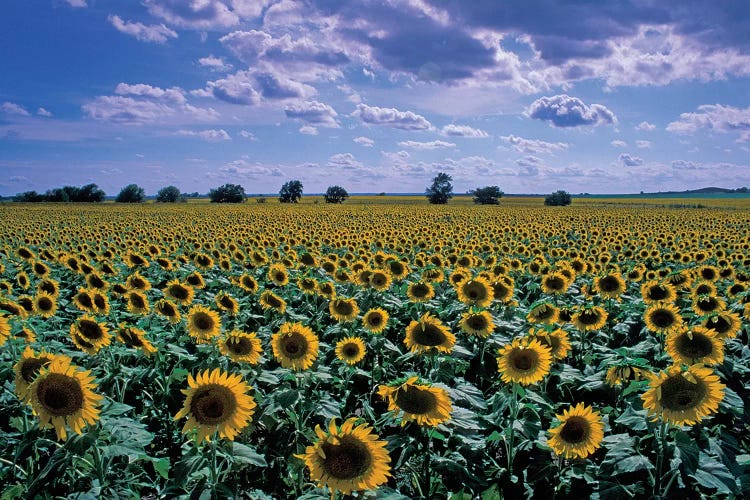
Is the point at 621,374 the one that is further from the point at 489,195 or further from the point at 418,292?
the point at 489,195

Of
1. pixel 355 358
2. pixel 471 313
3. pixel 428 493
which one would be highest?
pixel 471 313

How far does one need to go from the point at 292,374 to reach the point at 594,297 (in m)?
6.71

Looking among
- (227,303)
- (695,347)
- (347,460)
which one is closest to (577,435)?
(695,347)

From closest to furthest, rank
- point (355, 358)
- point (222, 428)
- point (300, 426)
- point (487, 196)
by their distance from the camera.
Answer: point (222, 428) < point (300, 426) < point (355, 358) < point (487, 196)

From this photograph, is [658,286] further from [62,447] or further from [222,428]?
[62,447]

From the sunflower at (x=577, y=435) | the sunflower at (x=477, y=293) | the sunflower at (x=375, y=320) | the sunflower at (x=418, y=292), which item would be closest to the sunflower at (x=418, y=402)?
the sunflower at (x=577, y=435)

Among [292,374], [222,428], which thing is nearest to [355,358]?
[292,374]

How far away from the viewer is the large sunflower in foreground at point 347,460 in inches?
99.0

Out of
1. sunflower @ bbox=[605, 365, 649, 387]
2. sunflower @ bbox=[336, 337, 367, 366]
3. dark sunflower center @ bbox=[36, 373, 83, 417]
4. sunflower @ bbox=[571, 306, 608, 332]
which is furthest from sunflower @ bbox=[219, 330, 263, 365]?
sunflower @ bbox=[571, 306, 608, 332]

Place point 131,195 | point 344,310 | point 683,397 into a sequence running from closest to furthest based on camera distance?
point 683,397 < point 344,310 < point 131,195

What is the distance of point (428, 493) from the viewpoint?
3293 mm

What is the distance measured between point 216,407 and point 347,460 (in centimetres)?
89

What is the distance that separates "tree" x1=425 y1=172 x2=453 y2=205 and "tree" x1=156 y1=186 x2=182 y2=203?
190ft

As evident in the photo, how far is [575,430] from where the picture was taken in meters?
3.48
